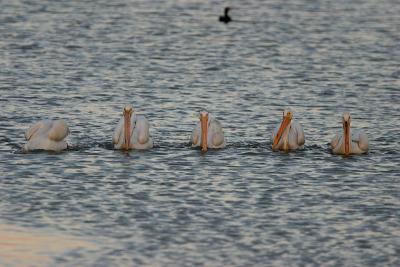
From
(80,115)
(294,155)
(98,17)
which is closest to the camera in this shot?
(294,155)

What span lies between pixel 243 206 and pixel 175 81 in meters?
9.57

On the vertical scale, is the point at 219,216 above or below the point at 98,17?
below

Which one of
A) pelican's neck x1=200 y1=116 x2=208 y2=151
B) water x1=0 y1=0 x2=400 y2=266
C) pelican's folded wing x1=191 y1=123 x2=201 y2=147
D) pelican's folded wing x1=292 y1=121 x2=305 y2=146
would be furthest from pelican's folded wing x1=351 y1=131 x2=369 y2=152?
pelican's folded wing x1=191 y1=123 x2=201 y2=147

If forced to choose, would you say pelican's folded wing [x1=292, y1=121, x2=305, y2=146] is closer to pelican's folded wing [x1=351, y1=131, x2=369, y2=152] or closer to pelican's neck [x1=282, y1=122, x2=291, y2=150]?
pelican's neck [x1=282, y1=122, x2=291, y2=150]

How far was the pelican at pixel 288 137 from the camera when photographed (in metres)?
17.9

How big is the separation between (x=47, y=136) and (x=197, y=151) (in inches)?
74.6

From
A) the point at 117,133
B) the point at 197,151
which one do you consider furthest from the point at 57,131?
the point at 197,151

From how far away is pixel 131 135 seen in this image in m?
17.8

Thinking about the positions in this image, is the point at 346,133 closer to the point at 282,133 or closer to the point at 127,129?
the point at 282,133

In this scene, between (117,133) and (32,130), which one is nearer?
(32,130)

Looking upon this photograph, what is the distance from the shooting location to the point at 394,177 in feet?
53.6

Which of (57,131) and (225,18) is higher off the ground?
(225,18)

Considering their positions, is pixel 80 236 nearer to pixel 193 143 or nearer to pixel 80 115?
pixel 193 143

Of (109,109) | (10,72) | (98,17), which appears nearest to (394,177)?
(109,109)
